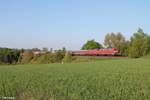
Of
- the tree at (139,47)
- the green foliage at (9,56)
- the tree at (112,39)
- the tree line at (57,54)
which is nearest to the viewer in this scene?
the tree line at (57,54)

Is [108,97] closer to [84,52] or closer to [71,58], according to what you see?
[71,58]

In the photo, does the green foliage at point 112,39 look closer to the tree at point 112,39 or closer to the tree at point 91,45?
the tree at point 112,39

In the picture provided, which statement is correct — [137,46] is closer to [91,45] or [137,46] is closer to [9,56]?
[9,56]

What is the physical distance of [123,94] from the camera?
1284cm

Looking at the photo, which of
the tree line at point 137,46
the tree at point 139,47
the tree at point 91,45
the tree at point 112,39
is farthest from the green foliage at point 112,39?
the tree at point 139,47

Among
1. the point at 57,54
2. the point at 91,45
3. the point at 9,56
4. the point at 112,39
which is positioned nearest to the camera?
the point at 57,54

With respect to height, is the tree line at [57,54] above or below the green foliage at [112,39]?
below

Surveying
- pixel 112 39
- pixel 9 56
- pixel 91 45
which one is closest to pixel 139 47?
pixel 9 56

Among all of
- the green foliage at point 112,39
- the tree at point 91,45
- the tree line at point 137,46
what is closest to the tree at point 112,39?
the green foliage at point 112,39

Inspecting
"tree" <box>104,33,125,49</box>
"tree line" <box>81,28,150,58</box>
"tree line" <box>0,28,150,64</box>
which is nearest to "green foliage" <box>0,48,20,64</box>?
"tree line" <box>0,28,150,64</box>

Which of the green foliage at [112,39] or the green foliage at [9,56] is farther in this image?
the green foliage at [112,39]

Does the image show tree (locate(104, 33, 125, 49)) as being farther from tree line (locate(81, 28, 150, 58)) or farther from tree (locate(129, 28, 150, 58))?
tree (locate(129, 28, 150, 58))

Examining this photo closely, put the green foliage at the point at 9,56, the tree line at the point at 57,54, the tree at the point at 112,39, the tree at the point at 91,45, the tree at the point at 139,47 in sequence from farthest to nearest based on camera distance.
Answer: the tree at the point at 91,45 < the tree at the point at 112,39 < the green foliage at the point at 9,56 < the tree at the point at 139,47 < the tree line at the point at 57,54

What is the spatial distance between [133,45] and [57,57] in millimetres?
27765
